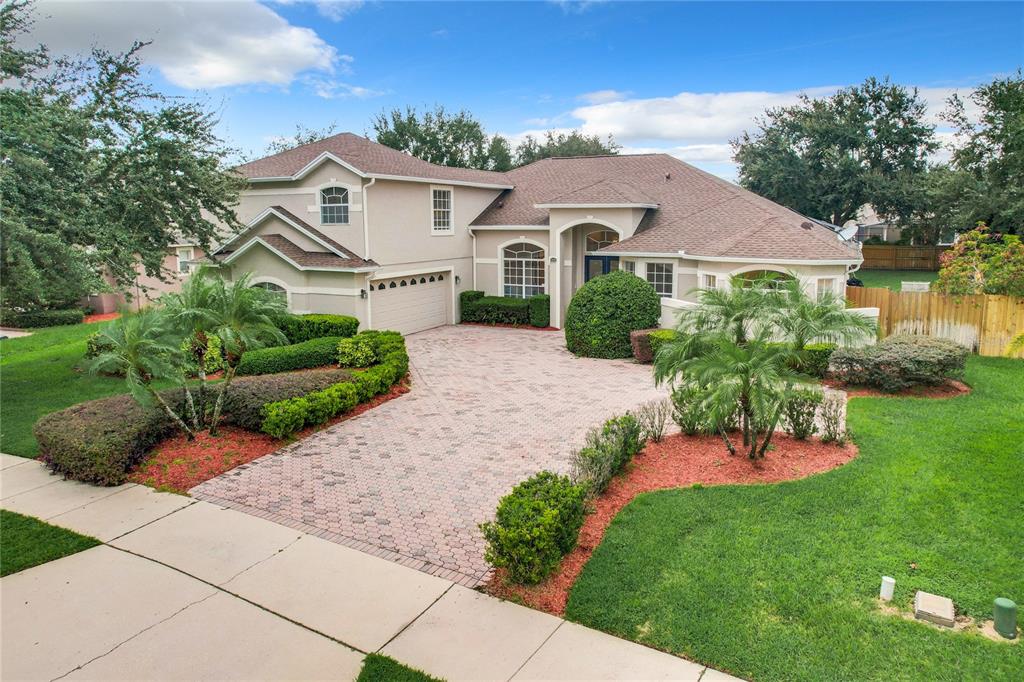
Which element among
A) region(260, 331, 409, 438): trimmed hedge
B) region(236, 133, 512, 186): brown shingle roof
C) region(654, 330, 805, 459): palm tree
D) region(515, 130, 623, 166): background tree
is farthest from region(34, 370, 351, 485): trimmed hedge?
region(515, 130, 623, 166): background tree

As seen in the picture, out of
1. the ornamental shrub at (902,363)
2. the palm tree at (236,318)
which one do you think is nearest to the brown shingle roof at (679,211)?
the ornamental shrub at (902,363)

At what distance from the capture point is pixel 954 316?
15992 mm

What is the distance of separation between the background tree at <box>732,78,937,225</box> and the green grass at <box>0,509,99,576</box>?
4112 cm

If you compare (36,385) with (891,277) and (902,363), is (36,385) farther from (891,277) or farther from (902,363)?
(891,277)

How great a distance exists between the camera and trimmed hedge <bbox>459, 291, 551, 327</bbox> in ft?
73.7

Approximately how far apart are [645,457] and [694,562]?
2.99 metres

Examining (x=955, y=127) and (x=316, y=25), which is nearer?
(x=316, y=25)

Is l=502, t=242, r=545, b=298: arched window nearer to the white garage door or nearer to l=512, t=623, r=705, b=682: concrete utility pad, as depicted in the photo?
the white garage door

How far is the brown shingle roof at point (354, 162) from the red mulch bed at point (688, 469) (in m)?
13.0

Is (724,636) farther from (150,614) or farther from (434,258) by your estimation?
(434,258)

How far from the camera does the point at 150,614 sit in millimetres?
5953

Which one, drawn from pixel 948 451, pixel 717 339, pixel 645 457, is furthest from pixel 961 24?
pixel 645 457

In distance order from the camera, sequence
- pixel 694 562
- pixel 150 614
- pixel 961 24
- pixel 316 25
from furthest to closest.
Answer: pixel 316 25 → pixel 961 24 → pixel 694 562 → pixel 150 614

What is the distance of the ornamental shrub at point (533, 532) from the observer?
6.13 meters
